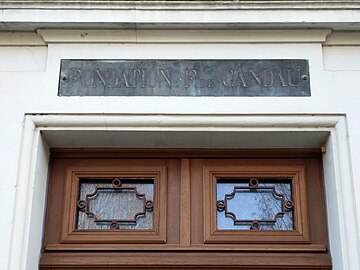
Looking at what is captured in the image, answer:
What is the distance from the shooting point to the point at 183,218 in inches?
181

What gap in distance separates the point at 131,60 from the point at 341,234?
1655 mm

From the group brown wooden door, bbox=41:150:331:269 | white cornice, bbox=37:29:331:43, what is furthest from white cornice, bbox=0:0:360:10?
brown wooden door, bbox=41:150:331:269

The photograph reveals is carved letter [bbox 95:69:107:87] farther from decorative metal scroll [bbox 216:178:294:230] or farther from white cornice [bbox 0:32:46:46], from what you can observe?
decorative metal scroll [bbox 216:178:294:230]

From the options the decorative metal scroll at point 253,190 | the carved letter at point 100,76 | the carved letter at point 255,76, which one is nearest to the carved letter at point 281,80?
the carved letter at point 255,76

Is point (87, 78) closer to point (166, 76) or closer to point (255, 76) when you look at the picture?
point (166, 76)

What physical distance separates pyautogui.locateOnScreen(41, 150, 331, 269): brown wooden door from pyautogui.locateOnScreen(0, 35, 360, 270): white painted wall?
0.35m

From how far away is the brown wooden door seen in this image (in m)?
4.51

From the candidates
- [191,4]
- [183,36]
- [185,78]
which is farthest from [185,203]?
[191,4]

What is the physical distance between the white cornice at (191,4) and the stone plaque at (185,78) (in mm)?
332

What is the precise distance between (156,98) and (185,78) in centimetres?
23

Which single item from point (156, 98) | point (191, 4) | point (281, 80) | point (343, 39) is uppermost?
point (191, 4)

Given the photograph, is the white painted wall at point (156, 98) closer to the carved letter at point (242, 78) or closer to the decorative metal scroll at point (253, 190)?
the carved letter at point (242, 78)

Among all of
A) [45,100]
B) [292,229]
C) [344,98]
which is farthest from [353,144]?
[45,100]

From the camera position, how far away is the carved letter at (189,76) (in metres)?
4.67
